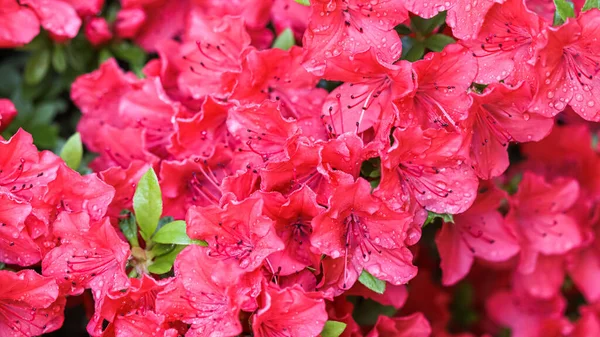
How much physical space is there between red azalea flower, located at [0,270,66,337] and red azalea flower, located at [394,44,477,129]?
0.86 meters

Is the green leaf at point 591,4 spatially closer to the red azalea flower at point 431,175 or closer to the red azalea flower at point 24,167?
the red azalea flower at point 431,175

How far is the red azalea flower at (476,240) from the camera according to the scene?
187cm

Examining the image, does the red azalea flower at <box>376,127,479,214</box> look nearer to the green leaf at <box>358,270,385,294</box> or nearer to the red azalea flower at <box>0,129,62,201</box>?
the green leaf at <box>358,270,385,294</box>

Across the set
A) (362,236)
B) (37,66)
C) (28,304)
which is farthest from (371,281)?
(37,66)

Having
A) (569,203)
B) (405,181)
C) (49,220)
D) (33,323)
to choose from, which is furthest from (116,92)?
(569,203)

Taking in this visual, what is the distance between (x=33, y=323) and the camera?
158 cm

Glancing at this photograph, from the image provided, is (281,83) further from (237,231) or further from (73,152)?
(73,152)

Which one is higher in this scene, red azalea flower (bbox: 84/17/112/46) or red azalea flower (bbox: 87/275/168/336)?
red azalea flower (bbox: 84/17/112/46)

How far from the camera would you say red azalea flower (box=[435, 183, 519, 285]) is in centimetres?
187

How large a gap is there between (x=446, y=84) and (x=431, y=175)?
21 cm

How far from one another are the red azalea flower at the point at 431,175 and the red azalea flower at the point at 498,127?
70 millimetres

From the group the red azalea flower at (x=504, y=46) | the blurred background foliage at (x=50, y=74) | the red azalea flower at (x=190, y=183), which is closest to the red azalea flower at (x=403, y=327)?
the red azalea flower at (x=190, y=183)

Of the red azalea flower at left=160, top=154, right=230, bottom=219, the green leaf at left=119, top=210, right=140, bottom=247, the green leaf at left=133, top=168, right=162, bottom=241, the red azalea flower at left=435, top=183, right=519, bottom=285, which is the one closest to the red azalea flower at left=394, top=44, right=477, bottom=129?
the red azalea flower at left=435, top=183, right=519, bottom=285

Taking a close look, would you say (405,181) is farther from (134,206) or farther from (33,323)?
(33,323)
